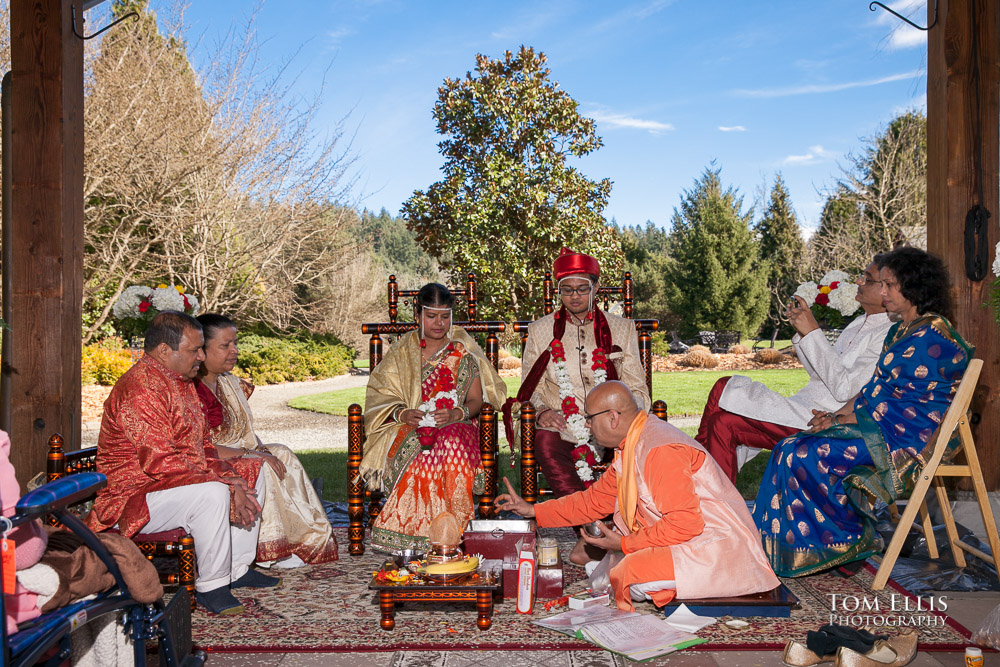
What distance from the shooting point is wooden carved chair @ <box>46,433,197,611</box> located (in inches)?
160

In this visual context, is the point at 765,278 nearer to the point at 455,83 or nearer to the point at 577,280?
the point at 455,83

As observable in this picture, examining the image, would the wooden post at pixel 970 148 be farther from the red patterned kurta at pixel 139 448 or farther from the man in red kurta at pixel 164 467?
the red patterned kurta at pixel 139 448

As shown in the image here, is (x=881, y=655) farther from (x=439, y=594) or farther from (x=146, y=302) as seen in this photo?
(x=146, y=302)

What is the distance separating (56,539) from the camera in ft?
9.73

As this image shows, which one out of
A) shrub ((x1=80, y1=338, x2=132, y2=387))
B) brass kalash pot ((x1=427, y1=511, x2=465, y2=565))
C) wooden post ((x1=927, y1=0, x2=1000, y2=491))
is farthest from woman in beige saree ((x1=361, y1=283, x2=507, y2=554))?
shrub ((x1=80, y1=338, x2=132, y2=387))

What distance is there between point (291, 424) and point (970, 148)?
34.7ft

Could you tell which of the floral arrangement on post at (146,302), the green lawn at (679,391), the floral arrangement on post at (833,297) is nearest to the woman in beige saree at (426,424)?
the floral arrangement on post at (146,302)

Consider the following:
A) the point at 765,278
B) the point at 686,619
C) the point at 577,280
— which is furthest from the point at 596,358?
the point at 765,278

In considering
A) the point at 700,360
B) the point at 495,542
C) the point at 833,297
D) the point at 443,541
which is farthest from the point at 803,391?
the point at 700,360

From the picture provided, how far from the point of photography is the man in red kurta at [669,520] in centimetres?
384

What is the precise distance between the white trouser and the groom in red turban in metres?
2.31

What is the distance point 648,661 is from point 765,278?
23999 mm

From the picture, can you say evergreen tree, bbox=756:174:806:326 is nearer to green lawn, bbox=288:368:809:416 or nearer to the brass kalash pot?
green lawn, bbox=288:368:809:416

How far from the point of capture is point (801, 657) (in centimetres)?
329
